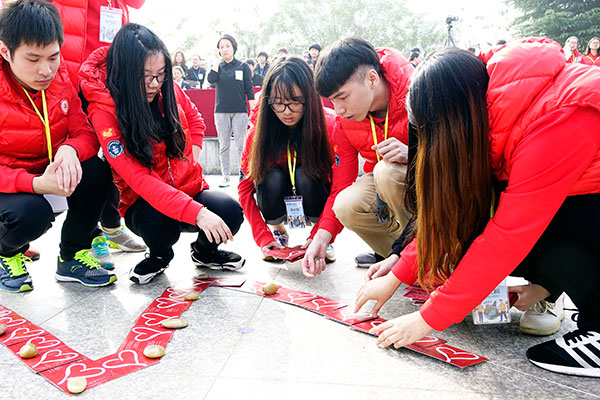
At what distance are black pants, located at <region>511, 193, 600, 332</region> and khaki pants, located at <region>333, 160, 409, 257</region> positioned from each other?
68cm

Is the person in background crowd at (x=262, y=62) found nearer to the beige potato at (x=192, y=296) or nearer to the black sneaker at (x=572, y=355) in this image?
the beige potato at (x=192, y=296)

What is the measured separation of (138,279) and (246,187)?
715mm

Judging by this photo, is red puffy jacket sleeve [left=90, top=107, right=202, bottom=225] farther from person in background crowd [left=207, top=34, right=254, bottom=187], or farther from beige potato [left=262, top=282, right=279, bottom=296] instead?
person in background crowd [left=207, top=34, right=254, bottom=187]

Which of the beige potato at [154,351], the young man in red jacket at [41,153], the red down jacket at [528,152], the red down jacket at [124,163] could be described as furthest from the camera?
→ the red down jacket at [124,163]

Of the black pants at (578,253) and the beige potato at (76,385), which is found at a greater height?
the black pants at (578,253)

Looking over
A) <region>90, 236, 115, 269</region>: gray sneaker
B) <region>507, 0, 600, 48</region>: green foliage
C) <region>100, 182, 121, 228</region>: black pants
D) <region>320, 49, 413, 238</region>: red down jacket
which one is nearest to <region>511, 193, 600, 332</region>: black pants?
<region>320, 49, 413, 238</region>: red down jacket

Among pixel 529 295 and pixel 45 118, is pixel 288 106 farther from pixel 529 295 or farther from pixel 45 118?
pixel 529 295

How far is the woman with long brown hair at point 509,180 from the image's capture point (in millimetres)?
1181

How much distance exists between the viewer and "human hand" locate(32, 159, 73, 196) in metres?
1.88

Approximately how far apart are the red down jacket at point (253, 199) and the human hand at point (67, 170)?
0.81 m

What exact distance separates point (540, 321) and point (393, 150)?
793 millimetres

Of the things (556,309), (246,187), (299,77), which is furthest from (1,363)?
(556,309)

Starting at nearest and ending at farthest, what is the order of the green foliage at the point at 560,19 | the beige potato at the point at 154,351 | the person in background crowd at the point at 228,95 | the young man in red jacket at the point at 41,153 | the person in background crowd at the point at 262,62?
the beige potato at the point at 154,351, the young man in red jacket at the point at 41,153, the person in background crowd at the point at 228,95, the person in background crowd at the point at 262,62, the green foliage at the point at 560,19

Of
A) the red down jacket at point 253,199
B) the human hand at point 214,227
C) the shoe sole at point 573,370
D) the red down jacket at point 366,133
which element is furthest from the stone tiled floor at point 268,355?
the red down jacket at point 366,133
